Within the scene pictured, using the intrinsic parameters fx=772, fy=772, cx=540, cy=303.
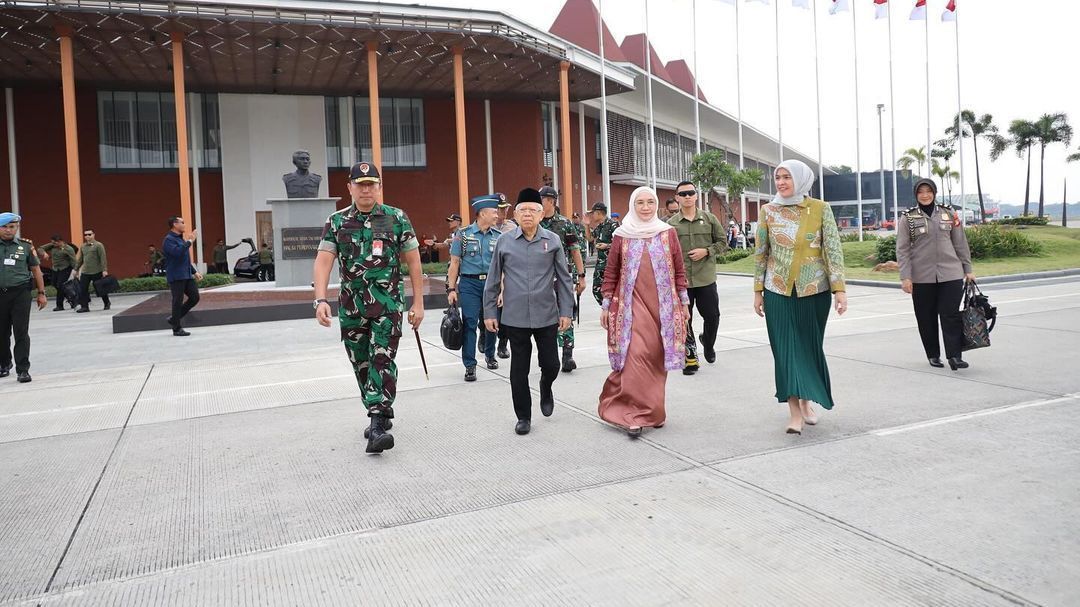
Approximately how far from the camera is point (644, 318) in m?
5.16

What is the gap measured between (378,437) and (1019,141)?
65594 mm

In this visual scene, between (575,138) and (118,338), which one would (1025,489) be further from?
(575,138)

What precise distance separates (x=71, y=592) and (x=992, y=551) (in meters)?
3.56

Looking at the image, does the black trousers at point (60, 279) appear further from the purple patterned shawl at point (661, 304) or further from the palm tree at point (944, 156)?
the palm tree at point (944, 156)

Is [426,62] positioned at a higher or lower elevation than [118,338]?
higher

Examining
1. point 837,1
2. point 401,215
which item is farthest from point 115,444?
point 837,1

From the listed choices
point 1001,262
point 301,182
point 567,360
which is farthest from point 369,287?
Answer: point 1001,262

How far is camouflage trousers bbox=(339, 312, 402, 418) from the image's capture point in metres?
4.87

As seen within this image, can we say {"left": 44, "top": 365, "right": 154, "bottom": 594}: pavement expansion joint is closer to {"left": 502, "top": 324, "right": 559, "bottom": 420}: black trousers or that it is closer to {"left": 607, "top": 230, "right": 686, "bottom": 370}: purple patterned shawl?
{"left": 502, "top": 324, "right": 559, "bottom": 420}: black trousers

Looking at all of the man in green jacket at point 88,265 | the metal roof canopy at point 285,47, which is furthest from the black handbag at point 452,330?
the metal roof canopy at point 285,47

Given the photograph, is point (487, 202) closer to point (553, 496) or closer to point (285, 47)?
point (553, 496)

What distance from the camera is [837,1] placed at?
29.4 meters

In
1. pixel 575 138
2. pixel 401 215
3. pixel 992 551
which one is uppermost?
pixel 575 138

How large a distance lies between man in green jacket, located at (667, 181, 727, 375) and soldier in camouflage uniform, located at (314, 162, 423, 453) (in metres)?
3.44
